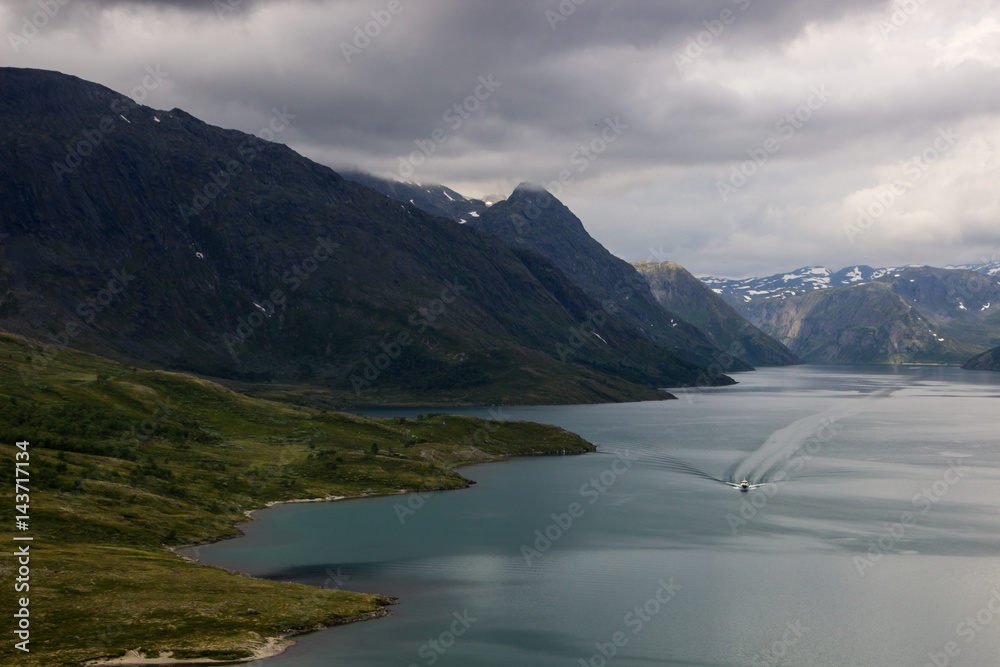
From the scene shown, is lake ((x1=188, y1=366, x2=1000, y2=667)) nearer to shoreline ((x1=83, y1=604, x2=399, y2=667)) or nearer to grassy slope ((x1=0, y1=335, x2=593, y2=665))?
shoreline ((x1=83, y1=604, x2=399, y2=667))

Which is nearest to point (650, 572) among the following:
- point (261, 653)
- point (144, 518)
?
point (261, 653)

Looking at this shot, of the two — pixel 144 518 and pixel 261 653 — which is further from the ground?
pixel 144 518

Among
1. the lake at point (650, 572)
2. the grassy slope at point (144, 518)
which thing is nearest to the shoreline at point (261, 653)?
the grassy slope at point (144, 518)

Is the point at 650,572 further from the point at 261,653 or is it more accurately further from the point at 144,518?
the point at 144,518

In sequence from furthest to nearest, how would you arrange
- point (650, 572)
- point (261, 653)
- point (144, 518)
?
point (144, 518) → point (650, 572) → point (261, 653)

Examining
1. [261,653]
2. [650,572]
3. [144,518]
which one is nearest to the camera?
[261,653]

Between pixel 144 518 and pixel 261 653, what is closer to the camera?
pixel 261 653

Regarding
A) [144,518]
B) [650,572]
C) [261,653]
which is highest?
[144,518]
